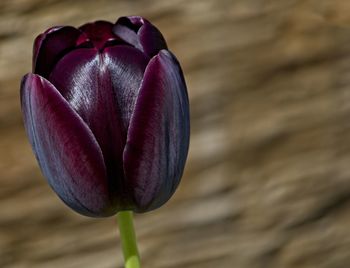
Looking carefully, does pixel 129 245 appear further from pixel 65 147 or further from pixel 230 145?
pixel 230 145

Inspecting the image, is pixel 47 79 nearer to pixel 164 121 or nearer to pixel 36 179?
pixel 164 121

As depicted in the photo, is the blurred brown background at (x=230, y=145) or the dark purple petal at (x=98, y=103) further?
the blurred brown background at (x=230, y=145)

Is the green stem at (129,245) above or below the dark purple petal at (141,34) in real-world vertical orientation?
below

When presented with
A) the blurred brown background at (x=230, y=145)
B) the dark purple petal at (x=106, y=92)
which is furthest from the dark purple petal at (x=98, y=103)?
the blurred brown background at (x=230, y=145)

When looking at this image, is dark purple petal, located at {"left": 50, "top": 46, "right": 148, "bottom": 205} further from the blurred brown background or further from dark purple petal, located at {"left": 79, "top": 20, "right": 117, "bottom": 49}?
the blurred brown background

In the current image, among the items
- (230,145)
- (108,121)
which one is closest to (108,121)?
(108,121)

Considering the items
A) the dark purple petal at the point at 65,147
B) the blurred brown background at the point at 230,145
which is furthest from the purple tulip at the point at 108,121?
the blurred brown background at the point at 230,145

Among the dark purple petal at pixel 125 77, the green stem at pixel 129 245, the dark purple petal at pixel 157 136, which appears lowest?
the green stem at pixel 129 245

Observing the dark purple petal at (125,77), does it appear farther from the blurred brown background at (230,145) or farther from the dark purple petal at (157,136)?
the blurred brown background at (230,145)
